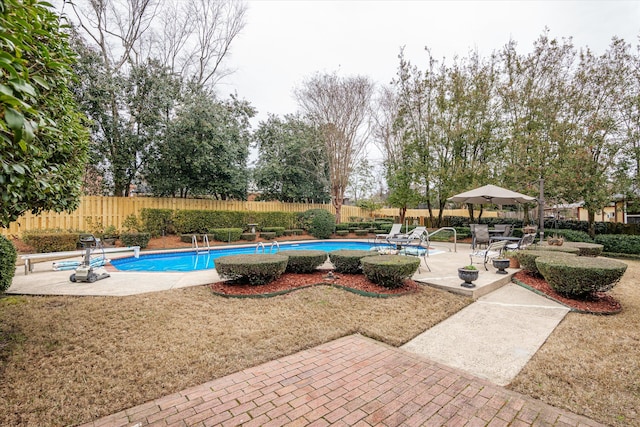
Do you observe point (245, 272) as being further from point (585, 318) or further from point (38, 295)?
point (585, 318)

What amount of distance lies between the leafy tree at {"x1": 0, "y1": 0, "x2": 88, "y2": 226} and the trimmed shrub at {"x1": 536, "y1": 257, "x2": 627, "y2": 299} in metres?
5.83

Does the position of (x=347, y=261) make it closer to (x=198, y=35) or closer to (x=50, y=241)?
(x=50, y=241)

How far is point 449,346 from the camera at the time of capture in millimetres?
3156

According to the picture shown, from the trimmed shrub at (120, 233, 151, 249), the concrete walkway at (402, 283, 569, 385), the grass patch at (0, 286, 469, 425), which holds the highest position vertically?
the trimmed shrub at (120, 233, 151, 249)

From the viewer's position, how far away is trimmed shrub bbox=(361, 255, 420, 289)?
4.67 metres

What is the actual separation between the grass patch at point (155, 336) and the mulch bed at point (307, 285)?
0.16 meters

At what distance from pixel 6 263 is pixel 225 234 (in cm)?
862

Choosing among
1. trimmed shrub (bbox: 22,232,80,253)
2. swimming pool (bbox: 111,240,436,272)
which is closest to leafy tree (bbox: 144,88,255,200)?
swimming pool (bbox: 111,240,436,272)

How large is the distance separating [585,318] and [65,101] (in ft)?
21.9

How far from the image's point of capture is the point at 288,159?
1766 centimetres

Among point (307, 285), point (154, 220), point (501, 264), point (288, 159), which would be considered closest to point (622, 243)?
point (501, 264)

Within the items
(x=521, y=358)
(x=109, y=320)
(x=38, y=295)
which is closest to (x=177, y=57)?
(x=38, y=295)

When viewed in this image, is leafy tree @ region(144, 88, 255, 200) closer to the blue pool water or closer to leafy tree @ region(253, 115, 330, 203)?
leafy tree @ region(253, 115, 330, 203)

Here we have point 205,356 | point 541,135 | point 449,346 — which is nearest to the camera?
point 205,356
